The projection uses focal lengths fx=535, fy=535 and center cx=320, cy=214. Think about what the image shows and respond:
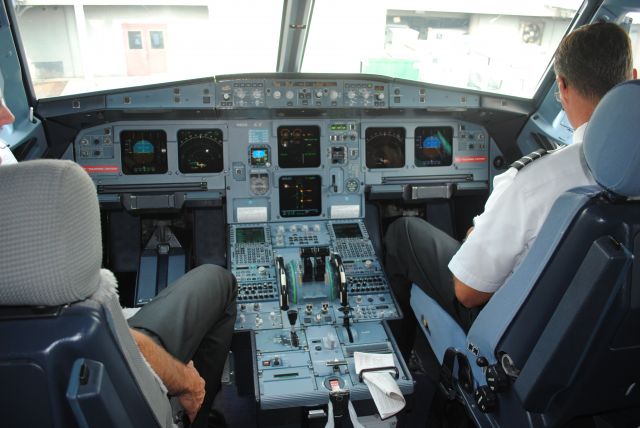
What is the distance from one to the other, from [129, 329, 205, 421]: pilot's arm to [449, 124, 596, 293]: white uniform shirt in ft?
3.35

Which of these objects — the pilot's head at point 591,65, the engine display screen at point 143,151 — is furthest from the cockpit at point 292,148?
the pilot's head at point 591,65

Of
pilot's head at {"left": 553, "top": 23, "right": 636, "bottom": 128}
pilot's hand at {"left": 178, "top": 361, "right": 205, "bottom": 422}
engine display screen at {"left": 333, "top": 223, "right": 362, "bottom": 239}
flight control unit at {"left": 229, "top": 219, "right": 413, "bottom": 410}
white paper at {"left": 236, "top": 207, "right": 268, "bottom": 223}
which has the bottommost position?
flight control unit at {"left": 229, "top": 219, "right": 413, "bottom": 410}

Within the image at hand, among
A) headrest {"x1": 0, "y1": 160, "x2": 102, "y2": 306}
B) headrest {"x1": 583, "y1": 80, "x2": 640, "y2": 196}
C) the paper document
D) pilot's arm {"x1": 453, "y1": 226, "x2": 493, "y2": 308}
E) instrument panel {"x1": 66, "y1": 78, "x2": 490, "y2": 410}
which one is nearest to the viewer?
headrest {"x1": 0, "y1": 160, "x2": 102, "y2": 306}

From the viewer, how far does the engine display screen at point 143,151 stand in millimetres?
3480

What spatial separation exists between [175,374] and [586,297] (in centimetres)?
124

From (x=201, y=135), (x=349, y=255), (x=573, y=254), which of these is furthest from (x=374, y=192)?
(x=573, y=254)

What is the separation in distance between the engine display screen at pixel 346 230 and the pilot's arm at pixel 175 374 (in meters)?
1.88

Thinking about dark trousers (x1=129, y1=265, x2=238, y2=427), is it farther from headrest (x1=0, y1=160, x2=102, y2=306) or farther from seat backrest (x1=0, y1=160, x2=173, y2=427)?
headrest (x1=0, y1=160, x2=102, y2=306)

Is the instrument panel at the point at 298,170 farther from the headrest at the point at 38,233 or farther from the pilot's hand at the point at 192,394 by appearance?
the headrest at the point at 38,233

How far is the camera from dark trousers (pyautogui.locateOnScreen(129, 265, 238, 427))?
70.0 inches

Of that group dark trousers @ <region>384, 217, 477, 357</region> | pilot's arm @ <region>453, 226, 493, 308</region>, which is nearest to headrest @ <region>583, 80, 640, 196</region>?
pilot's arm @ <region>453, 226, 493, 308</region>

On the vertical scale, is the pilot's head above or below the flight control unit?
above

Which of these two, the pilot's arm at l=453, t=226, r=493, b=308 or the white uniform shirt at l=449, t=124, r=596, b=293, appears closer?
the white uniform shirt at l=449, t=124, r=596, b=293

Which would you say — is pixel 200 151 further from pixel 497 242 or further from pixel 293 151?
pixel 497 242
